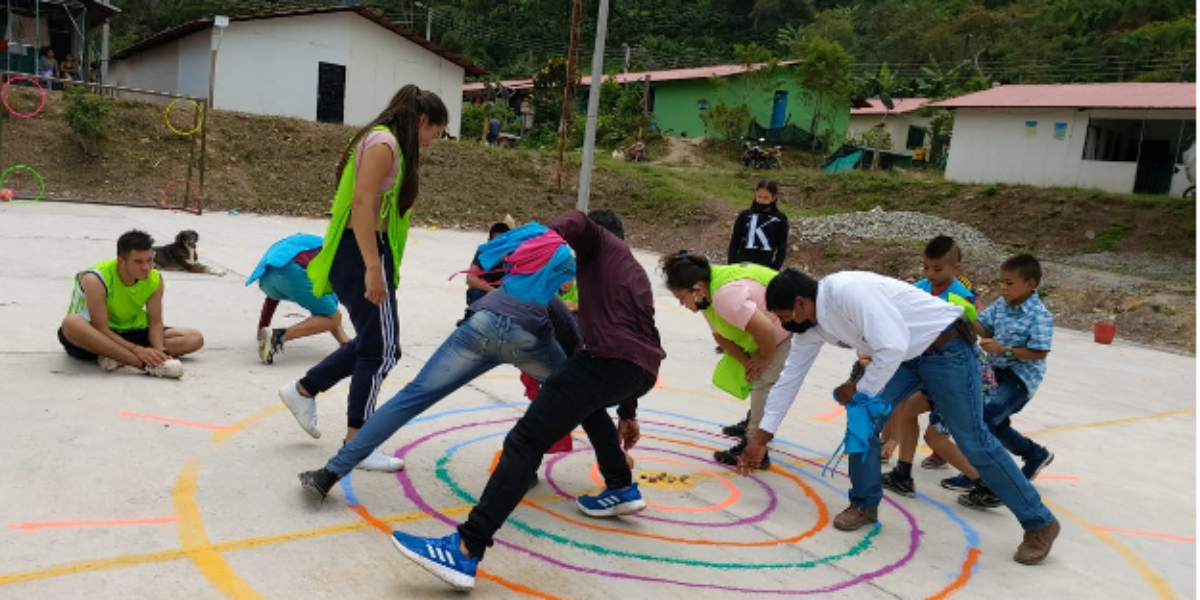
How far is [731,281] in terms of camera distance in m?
4.50

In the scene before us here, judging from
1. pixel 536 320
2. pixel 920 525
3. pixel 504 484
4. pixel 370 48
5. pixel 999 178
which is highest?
pixel 370 48

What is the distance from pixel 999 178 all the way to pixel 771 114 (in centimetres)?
1069

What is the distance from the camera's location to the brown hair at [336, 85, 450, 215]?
12.9 ft

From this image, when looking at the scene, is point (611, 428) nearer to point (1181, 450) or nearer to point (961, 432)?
point (961, 432)

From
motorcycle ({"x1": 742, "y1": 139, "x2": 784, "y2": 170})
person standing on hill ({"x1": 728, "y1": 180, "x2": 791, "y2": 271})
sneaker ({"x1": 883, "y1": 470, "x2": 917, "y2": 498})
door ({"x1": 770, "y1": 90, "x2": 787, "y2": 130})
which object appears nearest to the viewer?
sneaker ({"x1": 883, "y1": 470, "x2": 917, "y2": 498})

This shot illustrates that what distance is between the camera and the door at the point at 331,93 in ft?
84.2

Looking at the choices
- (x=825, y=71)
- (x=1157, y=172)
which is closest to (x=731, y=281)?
(x=1157, y=172)

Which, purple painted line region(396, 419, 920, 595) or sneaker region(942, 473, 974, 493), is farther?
sneaker region(942, 473, 974, 493)

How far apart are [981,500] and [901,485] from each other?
0.38 m

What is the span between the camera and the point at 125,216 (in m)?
13.8

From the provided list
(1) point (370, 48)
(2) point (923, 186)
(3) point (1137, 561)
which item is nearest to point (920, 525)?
(3) point (1137, 561)

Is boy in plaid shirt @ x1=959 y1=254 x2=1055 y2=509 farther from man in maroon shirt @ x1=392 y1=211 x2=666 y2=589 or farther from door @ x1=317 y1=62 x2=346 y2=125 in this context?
door @ x1=317 y1=62 x2=346 y2=125

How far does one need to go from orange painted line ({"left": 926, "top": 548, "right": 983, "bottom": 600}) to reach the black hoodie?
3746mm

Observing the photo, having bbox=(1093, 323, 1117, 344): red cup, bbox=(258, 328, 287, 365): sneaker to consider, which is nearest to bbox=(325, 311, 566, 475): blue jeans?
bbox=(258, 328, 287, 365): sneaker
